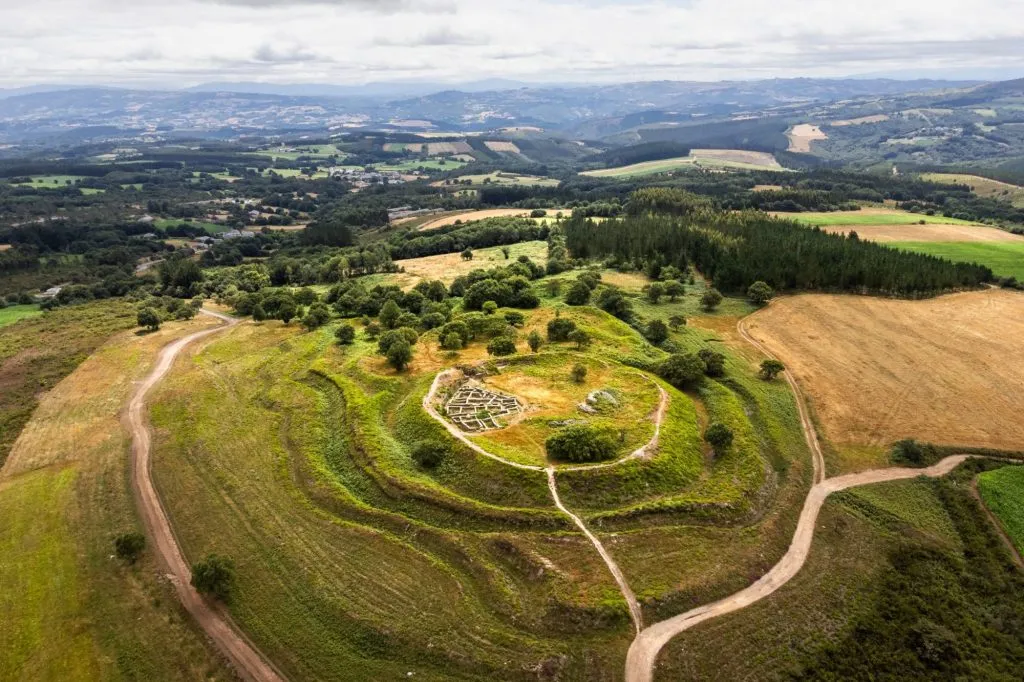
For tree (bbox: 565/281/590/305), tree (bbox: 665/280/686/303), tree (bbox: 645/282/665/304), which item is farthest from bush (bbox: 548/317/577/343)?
Result: tree (bbox: 665/280/686/303)

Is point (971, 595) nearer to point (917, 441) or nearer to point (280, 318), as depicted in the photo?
point (917, 441)

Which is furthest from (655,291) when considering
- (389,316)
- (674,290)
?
(389,316)

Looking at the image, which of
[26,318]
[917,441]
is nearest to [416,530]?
[917,441]

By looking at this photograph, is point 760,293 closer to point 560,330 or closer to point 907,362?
point 907,362

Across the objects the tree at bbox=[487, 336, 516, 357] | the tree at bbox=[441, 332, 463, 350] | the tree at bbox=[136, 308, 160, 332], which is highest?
the tree at bbox=[487, 336, 516, 357]

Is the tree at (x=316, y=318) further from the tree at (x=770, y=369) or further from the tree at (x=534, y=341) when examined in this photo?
the tree at (x=770, y=369)

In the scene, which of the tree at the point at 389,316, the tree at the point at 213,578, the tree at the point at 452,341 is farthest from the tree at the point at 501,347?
the tree at the point at 213,578

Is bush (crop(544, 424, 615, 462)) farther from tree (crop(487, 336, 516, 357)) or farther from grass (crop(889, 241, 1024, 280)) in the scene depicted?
grass (crop(889, 241, 1024, 280))
